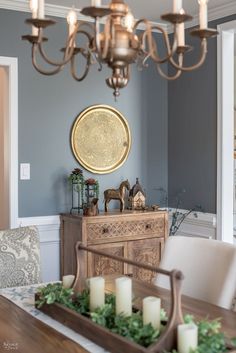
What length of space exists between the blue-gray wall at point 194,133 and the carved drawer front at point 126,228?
44cm

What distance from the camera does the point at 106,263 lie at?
11.9 ft

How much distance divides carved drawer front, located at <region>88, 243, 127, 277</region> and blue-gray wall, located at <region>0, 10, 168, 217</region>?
52 cm

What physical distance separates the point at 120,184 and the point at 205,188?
0.69 m

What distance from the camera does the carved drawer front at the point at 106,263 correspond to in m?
3.58

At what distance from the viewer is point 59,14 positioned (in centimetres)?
383

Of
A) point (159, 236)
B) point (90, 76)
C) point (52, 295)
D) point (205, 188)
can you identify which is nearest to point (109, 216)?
point (159, 236)

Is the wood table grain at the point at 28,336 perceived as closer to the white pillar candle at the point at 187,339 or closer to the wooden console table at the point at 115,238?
the white pillar candle at the point at 187,339

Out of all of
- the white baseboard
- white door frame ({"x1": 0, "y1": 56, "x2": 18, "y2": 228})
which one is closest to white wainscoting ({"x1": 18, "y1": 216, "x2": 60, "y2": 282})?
white door frame ({"x1": 0, "y1": 56, "x2": 18, "y2": 228})

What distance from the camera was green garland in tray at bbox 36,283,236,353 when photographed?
1416 millimetres

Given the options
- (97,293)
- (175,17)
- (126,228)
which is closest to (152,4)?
(126,228)

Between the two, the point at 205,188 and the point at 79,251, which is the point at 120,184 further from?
the point at 79,251

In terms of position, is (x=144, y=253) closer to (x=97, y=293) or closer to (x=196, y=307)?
(x=196, y=307)

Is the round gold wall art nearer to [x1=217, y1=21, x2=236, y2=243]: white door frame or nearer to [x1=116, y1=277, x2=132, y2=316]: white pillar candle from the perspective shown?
[x1=217, y1=21, x2=236, y2=243]: white door frame

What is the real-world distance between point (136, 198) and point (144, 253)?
46 cm
